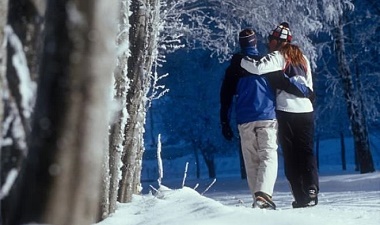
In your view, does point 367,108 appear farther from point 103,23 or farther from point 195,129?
point 103,23

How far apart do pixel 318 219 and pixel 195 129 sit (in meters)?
32.5

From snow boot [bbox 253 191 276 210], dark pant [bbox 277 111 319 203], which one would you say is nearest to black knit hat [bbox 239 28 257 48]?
dark pant [bbox 277 111 319 203]

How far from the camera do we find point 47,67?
8.96 ft

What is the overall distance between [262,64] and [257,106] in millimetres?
347

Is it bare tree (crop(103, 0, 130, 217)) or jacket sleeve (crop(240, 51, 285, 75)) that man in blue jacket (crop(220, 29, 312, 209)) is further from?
bare tree (crop(103, 0, 130, 217))

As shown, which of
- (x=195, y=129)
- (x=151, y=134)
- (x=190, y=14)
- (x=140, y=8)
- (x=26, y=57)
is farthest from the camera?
(x=151, y=134)

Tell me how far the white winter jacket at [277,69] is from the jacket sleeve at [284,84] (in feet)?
0.12

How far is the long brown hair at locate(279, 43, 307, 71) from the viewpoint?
294 inches

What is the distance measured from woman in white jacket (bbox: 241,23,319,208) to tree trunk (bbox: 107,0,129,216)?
1498mm

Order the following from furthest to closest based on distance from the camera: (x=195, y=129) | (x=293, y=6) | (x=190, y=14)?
(x=195, y=129), (x=293, y=6), (x=190, y=14)

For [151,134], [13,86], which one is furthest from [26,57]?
[151,134]

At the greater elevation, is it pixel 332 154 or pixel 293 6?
pixel 293 6

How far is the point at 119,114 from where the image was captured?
20.1 feet

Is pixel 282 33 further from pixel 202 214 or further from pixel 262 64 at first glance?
pixel 202 214
